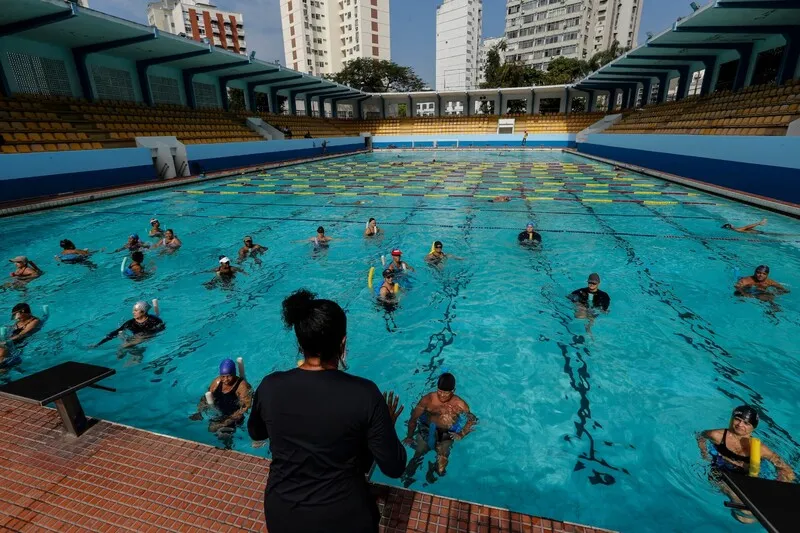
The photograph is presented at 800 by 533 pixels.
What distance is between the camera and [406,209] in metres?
15.0

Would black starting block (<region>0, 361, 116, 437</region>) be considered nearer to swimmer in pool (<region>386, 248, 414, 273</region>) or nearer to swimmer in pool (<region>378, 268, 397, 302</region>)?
swimmer in pool (<region>378, 268, 397, 302</region>)

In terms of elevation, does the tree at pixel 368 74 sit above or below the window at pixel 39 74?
Result: above

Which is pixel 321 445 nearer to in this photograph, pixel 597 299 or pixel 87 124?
pixel 597 299

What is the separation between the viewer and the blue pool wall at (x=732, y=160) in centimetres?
1251

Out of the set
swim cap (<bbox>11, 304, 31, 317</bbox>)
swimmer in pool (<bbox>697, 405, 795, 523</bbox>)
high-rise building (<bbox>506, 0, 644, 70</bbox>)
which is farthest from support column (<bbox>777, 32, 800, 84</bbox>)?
high-rise building (<bbox>506, 0, 644, 70</bbox>)

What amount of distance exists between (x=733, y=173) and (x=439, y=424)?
1763cm

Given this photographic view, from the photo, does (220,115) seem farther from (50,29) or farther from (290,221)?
(290,221)

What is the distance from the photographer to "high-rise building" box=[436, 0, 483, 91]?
372 ft

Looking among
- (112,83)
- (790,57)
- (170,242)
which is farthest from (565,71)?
(170,242)

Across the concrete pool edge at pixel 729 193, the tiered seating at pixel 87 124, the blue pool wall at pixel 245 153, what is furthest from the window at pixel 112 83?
the concrete pool edge at pixel 729 193

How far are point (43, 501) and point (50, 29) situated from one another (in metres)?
24.0

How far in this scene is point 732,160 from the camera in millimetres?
15305

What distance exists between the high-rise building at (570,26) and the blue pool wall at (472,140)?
4355 cm

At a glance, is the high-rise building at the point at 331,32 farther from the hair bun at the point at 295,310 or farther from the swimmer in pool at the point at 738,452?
the hair bun at the point at 295,310
